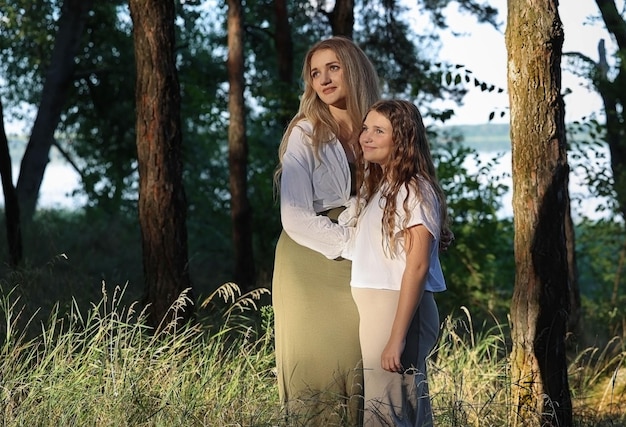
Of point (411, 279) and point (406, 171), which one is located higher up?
point (406, 171)

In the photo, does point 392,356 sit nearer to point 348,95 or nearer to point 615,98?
point 348,95

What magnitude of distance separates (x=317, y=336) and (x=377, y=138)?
0.96m

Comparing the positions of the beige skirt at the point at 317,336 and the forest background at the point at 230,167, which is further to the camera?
the forest background at the point at 230,167

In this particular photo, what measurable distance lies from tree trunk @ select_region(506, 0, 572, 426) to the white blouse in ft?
3.88

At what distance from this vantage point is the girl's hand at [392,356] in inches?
166

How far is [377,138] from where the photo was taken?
437cm

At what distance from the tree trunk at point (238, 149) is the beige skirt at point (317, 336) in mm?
9079

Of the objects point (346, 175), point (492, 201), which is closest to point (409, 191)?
point (346, 175)

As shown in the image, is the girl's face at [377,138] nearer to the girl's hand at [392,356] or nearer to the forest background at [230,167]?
the girl's hand at [392,356]

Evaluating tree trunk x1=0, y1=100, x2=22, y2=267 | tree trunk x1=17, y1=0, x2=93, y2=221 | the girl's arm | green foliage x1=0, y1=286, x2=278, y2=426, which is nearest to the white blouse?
the girl's arm

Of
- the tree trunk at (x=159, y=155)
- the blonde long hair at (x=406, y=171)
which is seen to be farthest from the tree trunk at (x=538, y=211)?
the tree trunk at (x=159, y=155)

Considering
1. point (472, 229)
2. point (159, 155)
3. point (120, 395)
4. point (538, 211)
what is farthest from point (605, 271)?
point (120, 395)

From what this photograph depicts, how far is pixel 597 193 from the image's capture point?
13.6 m

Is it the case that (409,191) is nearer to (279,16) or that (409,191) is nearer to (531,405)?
(531,405)
